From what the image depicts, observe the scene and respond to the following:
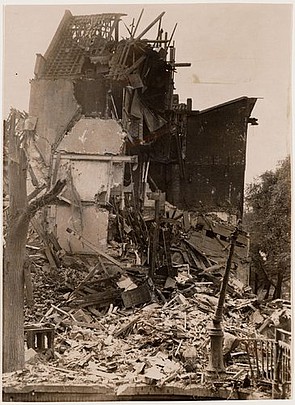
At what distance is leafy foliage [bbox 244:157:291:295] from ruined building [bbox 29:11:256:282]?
0.05 meters

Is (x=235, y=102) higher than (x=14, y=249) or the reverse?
higher

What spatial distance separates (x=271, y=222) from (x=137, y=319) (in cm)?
56

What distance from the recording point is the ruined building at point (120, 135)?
210 centimetres

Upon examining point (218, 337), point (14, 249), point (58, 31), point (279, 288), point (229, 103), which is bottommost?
point (218, 337)

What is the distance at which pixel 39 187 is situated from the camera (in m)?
2.11

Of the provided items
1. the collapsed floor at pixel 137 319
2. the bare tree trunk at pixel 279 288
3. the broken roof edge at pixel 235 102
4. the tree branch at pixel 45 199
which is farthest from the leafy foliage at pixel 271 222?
the tree branch at pixel 45 199

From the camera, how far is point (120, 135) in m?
2.12

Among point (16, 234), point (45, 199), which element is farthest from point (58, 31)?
point (16, 234)

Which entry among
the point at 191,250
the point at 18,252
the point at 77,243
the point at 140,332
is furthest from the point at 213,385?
the point at 18,252

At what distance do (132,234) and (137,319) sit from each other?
0.29 meters

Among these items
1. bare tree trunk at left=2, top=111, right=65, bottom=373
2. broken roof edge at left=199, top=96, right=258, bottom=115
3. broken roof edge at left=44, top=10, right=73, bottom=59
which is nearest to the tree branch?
bare tree trunk at left=2, top=111, right=65, bottom=373

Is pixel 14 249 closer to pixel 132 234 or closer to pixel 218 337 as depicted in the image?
pixel 132 234

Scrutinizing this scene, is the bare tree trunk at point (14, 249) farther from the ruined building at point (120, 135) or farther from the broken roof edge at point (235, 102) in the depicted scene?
the broken roof edge at point (235, 102)

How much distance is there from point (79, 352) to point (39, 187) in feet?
1.86
